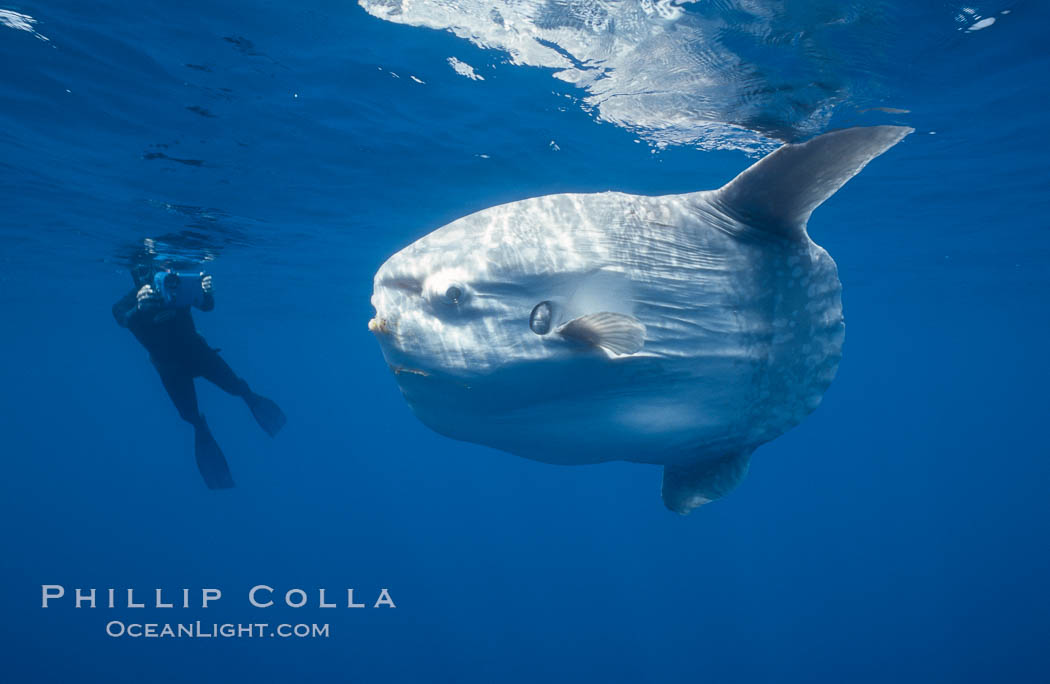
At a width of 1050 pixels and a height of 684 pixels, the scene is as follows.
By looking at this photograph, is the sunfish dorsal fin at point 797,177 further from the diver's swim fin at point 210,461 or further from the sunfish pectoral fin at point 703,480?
the diver's swim fin at point 210,461

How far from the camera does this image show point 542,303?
6.23 feet

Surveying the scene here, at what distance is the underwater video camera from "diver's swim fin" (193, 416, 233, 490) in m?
1.82

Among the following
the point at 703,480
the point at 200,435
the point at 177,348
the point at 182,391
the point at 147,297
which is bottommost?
the point at 703,480

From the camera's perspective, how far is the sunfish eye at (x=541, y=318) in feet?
6.07

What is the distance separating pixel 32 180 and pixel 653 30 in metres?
10.8

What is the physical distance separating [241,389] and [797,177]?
8954mm

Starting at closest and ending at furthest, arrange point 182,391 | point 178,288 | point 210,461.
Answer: point 178,288, point 210,461, point 182,391

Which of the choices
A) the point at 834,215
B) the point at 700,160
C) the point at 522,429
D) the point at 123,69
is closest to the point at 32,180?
the point at 123,69

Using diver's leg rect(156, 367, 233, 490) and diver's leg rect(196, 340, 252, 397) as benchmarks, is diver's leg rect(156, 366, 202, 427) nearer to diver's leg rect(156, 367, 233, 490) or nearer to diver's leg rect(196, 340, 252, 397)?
diver's leg rect(156, 367, 233, 490)

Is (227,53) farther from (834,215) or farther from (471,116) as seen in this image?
(834,215)

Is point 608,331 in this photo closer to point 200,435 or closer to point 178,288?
point 178,288

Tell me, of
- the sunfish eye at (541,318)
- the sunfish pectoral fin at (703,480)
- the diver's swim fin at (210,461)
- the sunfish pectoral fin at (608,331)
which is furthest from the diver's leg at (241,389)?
the sunfish pectoral fin at (608,331)

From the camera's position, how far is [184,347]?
8453 millimetres

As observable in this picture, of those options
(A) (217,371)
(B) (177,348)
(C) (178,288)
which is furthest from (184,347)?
(C) (178,288)
